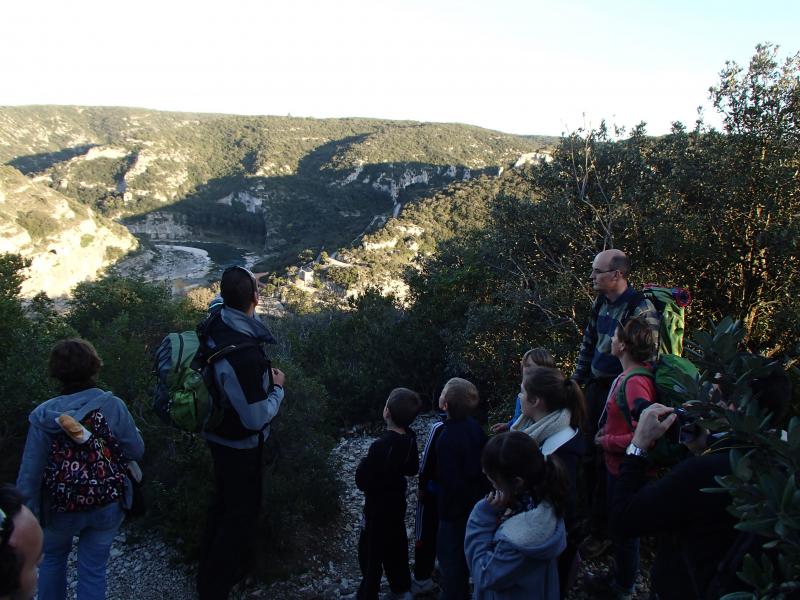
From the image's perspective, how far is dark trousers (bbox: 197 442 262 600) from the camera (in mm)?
2809

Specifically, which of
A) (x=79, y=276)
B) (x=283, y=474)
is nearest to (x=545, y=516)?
(x=283, y=474)

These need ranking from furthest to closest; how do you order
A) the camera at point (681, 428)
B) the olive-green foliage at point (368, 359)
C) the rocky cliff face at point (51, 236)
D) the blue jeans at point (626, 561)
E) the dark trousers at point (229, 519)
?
the rocky cliff face at point (51, 236) < the olive-green foliage at point (368, 359) < the blue jeans at point (626, 561) < the dark trousers at point (229, 519) < the camera at point (681, 428)

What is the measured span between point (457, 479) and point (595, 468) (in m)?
1.18

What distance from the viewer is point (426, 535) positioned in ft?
11.2

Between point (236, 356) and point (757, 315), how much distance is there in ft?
17.0

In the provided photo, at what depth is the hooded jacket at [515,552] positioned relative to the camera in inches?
78.6

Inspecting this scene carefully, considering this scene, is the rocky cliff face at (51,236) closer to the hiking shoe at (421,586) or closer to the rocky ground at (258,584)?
the rocky ground at (258,584)

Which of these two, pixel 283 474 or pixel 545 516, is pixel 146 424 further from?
pixel 545 516

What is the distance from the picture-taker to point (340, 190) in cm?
8638

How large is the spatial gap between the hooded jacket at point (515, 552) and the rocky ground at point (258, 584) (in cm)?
175

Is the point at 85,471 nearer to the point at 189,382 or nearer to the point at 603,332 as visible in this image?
the point at 189,382

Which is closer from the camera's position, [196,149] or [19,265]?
[19,265]

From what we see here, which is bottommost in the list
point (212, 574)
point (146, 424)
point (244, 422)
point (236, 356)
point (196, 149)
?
point (146, 424)

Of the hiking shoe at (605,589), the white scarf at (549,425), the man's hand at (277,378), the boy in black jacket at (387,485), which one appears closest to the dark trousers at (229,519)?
the man's hand at (277,378)
